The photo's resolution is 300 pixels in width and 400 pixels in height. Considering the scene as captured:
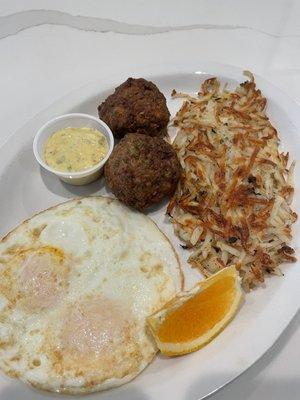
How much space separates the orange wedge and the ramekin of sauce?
43.1 inches

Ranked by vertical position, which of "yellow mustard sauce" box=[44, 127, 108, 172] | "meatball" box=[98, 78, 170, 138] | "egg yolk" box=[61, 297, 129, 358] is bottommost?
"egg yolk" box=[61, 297, 129, 358]

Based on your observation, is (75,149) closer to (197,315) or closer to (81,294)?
(81,294)

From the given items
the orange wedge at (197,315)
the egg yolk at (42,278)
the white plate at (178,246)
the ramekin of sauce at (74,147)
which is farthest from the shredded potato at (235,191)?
the egg yolk at (42,278)

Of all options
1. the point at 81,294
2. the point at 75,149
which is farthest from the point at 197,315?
the point at 75,149

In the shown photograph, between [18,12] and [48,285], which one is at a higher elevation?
[18,12]

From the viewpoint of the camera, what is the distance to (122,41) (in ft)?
13.4

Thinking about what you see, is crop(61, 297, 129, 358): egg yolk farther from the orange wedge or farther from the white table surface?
A: the white table surface

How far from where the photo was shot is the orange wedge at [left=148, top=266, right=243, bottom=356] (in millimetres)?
2562

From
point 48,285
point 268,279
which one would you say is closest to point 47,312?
point 48,285

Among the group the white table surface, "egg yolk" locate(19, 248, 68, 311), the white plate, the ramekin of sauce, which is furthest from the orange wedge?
the white table surface

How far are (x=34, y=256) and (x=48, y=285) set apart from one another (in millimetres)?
209

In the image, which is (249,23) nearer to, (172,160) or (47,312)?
(172,160)

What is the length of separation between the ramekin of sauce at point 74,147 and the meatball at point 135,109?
0.10 metres

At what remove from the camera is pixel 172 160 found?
2965 millimetres
